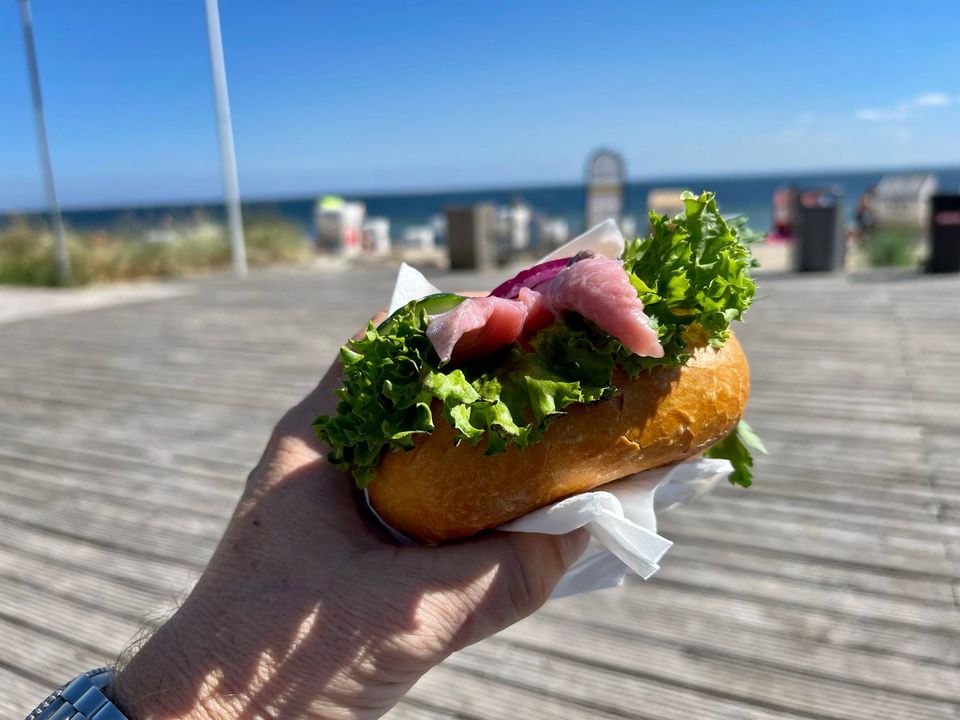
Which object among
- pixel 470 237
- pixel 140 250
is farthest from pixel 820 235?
pixel 140 250

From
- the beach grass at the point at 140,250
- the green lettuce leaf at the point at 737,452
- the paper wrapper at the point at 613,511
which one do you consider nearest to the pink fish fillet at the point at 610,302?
the paper wrapper at the point at 613,511

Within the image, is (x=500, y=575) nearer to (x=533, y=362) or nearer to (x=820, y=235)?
(x=533, y=362)

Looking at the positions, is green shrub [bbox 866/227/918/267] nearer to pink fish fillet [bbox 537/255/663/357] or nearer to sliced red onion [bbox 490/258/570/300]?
sliced red onion [bbox 490/258/570/300]

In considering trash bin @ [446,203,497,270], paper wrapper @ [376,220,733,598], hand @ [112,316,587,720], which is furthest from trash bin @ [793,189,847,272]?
hand @ [112,316,587,720]

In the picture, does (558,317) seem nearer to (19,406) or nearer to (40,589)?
(40,589)

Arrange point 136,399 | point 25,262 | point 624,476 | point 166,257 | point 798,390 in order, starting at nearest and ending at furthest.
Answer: point 624,476 < point 798,390 < point 136,399 < point 25,262 < point 166,257

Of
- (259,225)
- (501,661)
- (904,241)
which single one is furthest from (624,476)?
(259,225)
